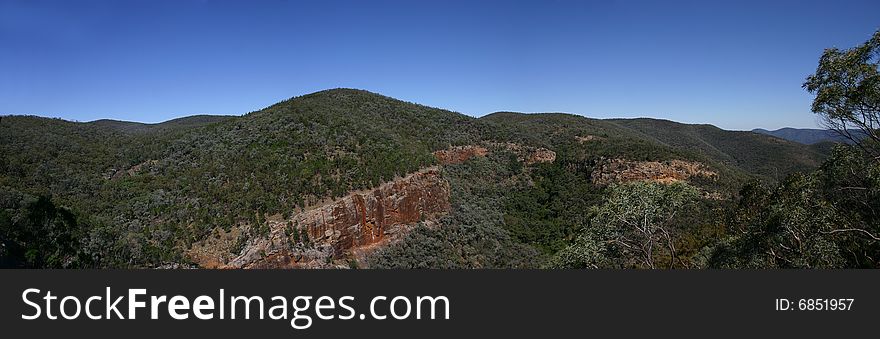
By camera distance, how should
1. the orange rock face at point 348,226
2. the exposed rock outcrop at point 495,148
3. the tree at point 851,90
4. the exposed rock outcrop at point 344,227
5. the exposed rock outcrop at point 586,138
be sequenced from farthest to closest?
1. the exposed rock outcrop at point 586,138
2. the exposed rock outcrop at point 495,148
3. the orange rock face at point 348,226
4. the exposed rock outcrop at point 344,227
5. the tree at point 851,90

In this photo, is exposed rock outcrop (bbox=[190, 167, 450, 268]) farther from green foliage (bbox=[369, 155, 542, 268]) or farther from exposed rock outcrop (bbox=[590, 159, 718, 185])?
exposed rock outcrop (bbox=[590, 159, 718, 185])

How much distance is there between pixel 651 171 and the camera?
36781 mm

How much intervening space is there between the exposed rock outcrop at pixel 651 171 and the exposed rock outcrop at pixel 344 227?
59.9ft

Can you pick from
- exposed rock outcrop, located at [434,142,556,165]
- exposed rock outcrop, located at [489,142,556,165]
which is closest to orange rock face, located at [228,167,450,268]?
exposed rock outcrop, located at [434,142,556,165]

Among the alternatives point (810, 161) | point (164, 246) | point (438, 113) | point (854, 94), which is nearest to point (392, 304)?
point (854, 94)

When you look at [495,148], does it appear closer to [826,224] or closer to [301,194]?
[301,194]

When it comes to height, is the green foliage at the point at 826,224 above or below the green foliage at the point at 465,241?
above

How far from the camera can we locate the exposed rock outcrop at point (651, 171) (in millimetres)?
36438

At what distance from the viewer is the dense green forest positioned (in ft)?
31.3

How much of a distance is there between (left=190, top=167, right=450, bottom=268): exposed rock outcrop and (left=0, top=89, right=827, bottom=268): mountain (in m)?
0.07

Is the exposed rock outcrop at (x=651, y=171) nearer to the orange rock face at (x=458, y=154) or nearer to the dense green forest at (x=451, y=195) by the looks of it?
the dense green forest at (x=451, y=195)

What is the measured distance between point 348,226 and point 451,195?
11533 millimetres

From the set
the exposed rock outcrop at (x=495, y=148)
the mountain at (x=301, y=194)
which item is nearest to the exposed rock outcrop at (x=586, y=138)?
the exposed rock outcrop at (x=495, y=148)

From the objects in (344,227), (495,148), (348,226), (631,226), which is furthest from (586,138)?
(631,226)
